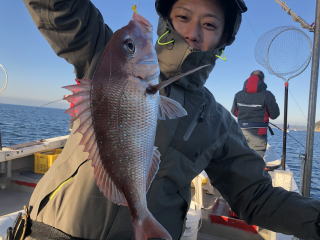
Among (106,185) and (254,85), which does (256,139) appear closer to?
(254,85)

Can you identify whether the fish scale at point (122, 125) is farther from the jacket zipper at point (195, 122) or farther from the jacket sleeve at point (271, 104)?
the jacket sleeve at point (271, 104)

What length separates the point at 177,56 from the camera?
156cm

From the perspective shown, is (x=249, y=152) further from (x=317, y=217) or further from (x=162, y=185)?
(x=162, y=185)

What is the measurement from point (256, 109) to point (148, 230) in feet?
18.8

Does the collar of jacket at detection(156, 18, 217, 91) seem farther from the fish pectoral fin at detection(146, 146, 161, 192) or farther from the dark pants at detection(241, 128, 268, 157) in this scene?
the dark pants at detection(241, 128, 268, 157)

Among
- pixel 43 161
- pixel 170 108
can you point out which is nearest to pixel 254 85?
pixel 43 161

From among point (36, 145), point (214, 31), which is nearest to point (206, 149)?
point (214, 31)

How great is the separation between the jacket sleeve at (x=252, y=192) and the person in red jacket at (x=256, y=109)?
14.9 ft

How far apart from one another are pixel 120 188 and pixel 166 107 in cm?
33

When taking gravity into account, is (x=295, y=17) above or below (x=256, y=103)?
above

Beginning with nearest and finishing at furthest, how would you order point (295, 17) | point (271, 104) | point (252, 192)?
point (252, 192)
point (295, 17)
point (271, 104)

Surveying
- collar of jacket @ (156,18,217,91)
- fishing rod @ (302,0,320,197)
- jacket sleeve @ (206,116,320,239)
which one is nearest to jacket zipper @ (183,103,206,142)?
collar of jacket @ (156,18,217,91)

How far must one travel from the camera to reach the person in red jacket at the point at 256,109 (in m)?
6.23

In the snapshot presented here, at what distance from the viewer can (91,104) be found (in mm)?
1000
